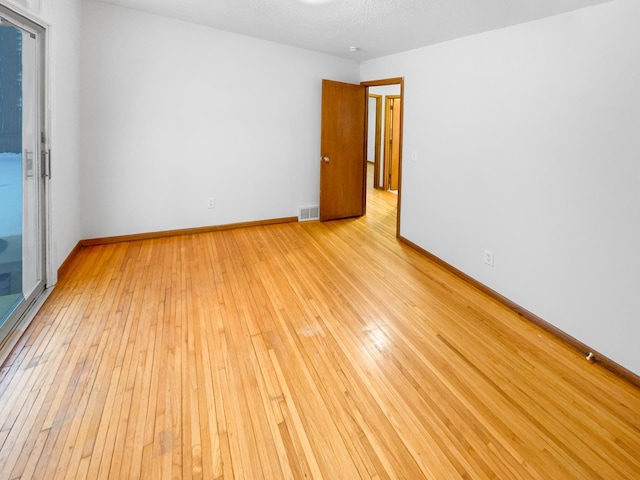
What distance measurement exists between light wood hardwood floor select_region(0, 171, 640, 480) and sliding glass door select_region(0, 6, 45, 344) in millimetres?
246

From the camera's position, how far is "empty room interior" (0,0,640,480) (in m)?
1.61

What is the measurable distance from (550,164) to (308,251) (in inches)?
96.5

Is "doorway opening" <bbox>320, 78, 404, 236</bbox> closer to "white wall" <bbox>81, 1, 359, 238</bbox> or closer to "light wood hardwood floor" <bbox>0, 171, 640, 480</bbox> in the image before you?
"white wall" <bbox>81, 1, 359, 238</bbox>

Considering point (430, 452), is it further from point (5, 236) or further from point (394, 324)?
point (5, 236)

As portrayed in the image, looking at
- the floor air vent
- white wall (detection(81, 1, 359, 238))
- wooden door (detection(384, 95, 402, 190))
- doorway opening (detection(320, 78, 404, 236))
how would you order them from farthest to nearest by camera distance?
1. wooden door (detection(384, 95, 402, 190))
2. the floor air vent
3. doorway opening (detection(320, 78, 404, 236))
4. white wall (detection(81, 1, 359, 238))

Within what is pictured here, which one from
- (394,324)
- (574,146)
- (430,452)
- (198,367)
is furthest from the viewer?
(394,324)

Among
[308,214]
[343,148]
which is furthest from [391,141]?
[308,214]

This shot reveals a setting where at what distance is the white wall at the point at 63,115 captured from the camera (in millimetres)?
2732

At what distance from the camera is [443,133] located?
363 centimetres

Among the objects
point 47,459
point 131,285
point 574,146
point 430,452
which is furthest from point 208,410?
A: point 574,146

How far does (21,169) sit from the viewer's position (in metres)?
2.60

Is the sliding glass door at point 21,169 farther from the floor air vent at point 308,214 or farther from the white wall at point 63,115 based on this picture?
the floor air vent at point 308,214

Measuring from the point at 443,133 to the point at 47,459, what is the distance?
382 cm

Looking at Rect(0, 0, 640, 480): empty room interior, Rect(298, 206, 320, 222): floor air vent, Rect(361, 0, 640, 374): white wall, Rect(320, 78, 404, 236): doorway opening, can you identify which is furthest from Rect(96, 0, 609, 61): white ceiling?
Rect(298, 206, 320, 222): floor air vent
